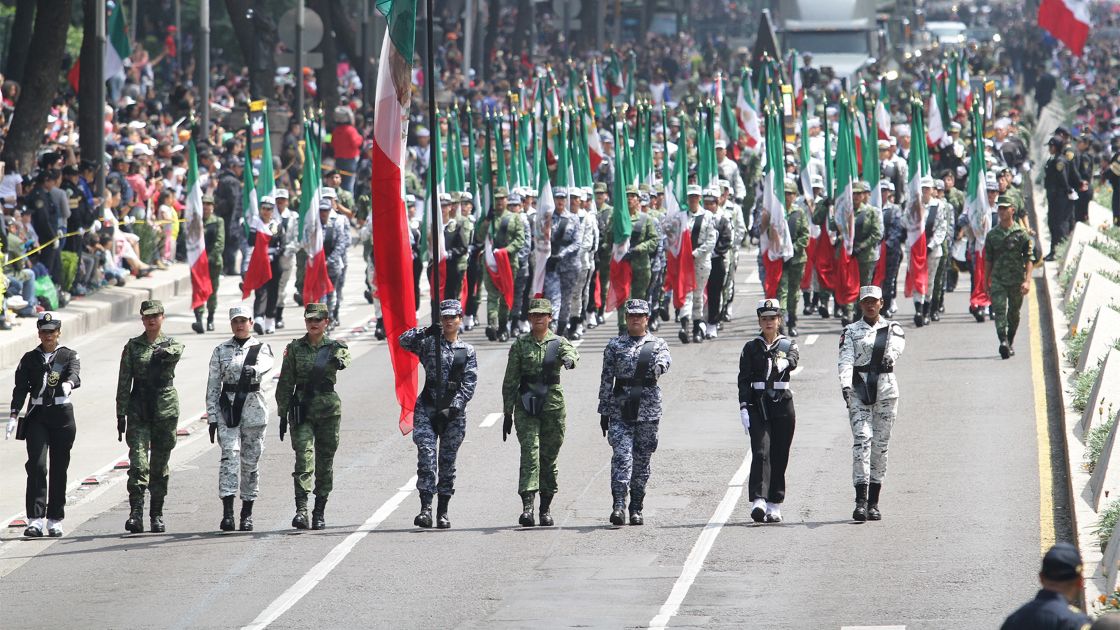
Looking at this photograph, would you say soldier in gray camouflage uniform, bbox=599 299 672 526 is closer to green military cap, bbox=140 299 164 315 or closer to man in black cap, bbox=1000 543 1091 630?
green military cap, bbox=140 299 164 315

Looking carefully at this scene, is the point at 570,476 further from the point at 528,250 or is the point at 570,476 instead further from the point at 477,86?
the point at 477,86

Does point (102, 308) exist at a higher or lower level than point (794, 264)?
lower

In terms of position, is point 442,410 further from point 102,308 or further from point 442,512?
point 102,308

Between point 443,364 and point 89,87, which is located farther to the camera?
point 89,87

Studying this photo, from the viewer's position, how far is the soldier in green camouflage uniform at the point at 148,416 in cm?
1669

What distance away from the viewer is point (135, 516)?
16.7 metres

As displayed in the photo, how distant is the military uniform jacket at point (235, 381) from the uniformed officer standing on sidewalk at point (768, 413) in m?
3.40

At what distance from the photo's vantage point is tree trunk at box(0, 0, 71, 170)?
105 feet

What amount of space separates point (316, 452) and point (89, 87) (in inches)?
690

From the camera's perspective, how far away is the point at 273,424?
71.5ft

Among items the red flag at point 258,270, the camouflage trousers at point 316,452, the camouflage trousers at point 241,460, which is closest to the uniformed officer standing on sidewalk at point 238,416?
the camouflage trousers at point 241,460

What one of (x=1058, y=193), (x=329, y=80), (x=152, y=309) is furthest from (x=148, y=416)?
(x=329, y=80)

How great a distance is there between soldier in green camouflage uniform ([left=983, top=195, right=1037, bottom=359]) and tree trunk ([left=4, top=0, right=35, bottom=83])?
20676 mm

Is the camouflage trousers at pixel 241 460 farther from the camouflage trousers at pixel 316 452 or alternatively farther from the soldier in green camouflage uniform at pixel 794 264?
the soldier in green camouflage uniform at pixel 794 264
